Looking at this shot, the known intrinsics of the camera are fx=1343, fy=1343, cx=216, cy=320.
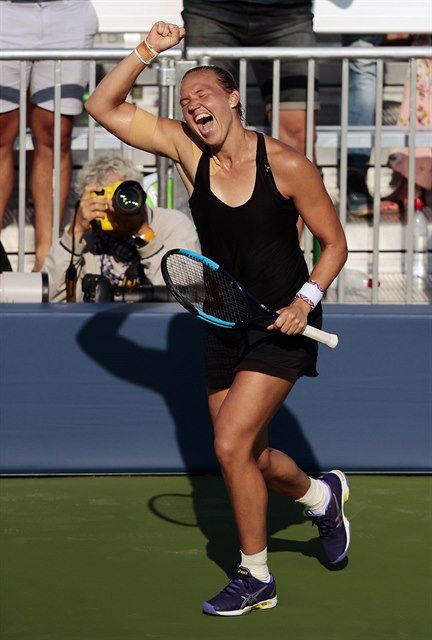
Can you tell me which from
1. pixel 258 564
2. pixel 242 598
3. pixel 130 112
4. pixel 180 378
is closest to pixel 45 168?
pixel 180 378

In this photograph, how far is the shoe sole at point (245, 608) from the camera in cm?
439

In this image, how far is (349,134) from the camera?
8094 millimetres

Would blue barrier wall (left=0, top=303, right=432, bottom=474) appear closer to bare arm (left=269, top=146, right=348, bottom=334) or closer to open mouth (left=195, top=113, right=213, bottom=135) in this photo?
bare arm (left=269, top=146, right=348, bottom=334)

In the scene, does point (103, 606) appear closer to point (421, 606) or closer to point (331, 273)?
point (421, 606)

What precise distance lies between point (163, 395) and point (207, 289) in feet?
5.30

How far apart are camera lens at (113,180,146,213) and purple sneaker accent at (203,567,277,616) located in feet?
7.81

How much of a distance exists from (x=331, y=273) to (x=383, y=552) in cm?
120

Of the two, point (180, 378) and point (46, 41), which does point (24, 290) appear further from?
point (46, 41)

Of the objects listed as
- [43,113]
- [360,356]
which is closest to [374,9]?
[43,113]

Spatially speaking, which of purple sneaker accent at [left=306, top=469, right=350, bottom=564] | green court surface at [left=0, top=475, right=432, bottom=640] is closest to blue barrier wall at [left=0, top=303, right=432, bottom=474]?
green court surface at [left=0, top=475, right=432, bottom=640]

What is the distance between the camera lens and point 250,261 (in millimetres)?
4613

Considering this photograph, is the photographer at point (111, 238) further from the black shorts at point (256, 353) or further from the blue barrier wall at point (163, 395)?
the black shorts at point (256, 353)

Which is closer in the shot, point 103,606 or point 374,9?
point 103,606

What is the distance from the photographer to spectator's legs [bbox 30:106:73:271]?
750 cm
